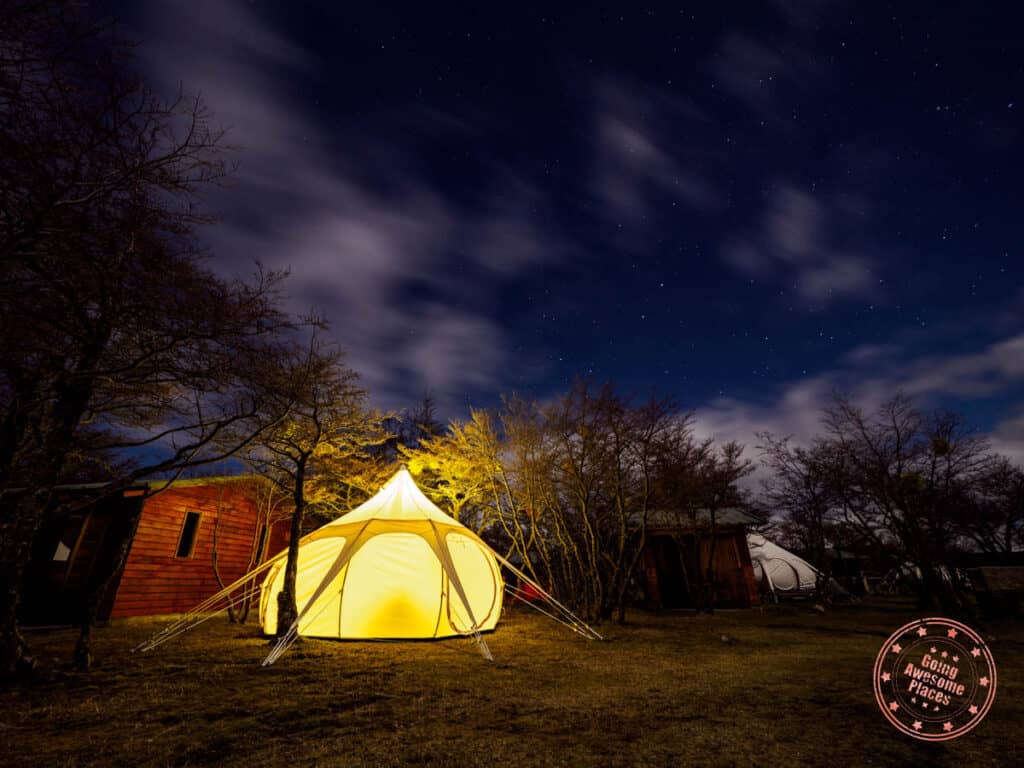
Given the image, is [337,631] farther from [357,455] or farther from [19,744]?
[357,455]

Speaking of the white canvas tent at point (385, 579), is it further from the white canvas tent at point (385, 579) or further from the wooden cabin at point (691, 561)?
the wooden cabin at point (691, 561)

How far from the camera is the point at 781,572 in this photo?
72.6ft

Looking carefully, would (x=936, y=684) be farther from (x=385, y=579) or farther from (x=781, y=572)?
(x=781, y=572)

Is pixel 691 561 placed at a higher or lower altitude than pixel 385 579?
higher

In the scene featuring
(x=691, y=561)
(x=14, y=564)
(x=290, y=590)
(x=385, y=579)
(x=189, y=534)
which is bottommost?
(x=290, y=590)

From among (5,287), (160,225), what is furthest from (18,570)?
(160,225)

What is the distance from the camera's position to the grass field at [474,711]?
2.93 m

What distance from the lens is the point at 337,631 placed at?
8.34 metres

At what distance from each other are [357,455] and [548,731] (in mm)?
12920

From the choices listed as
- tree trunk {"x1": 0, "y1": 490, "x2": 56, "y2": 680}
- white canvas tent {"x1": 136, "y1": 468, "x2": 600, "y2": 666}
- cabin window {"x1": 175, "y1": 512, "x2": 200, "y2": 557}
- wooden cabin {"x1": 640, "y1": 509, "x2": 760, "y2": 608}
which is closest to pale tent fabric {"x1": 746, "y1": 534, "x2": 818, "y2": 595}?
wooden cabin {"x1": 640, "y1": 509, "x2": 760, "y2": 608}

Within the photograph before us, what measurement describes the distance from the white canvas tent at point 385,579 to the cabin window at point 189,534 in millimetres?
5191

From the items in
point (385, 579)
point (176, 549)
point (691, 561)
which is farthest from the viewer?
point (691, 561)

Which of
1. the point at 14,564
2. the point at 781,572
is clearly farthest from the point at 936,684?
the point at 781,572

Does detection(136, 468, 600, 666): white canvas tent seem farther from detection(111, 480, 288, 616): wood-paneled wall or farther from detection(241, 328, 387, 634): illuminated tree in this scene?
detection(111, 480, 288, 616): wood-paneled wall
